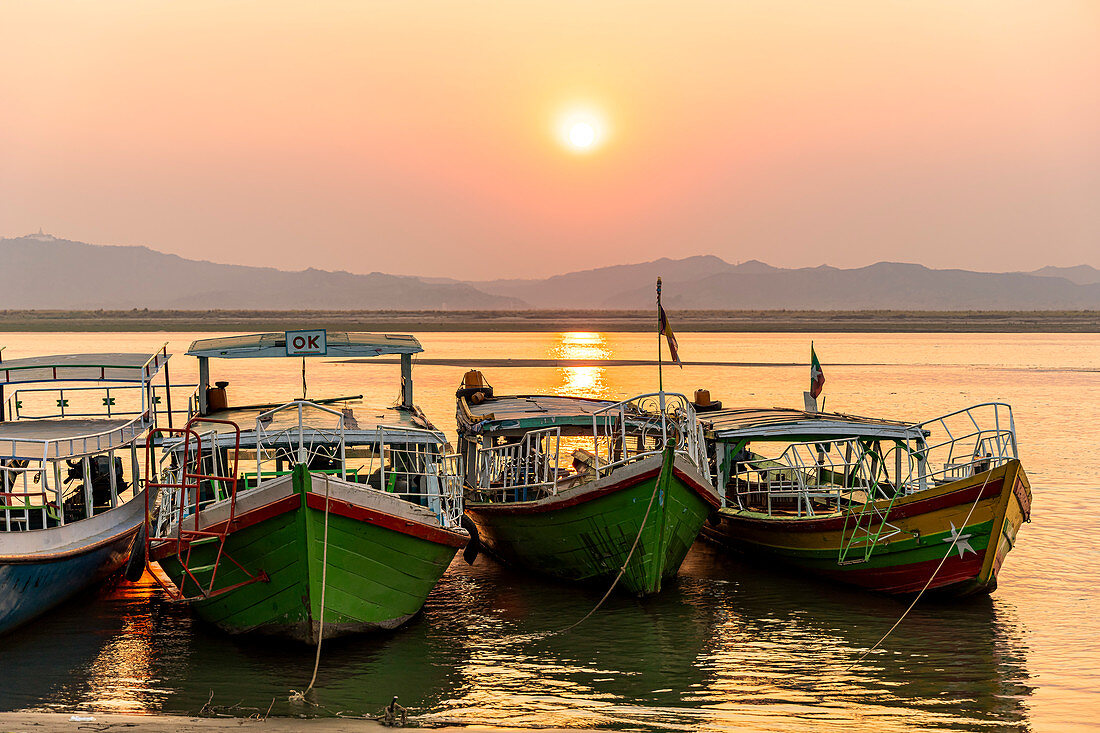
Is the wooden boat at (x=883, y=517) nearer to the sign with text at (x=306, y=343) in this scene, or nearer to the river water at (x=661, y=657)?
the river water at (x=661, y=657)

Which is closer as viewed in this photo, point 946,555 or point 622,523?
point 946,555

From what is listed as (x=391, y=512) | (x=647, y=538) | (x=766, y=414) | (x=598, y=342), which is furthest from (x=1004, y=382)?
(x=598, y=342)

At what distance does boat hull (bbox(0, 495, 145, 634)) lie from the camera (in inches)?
529

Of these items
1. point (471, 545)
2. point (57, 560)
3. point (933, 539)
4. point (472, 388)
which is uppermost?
point (472, 388)

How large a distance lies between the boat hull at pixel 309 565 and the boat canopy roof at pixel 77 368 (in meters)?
5.17

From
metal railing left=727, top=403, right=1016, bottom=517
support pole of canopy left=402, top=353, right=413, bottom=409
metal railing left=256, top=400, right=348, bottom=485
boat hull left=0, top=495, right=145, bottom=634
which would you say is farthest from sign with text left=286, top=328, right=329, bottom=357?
metal railing left=727, top=403, right=1016, bottom=517

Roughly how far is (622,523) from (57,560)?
26.5 feet

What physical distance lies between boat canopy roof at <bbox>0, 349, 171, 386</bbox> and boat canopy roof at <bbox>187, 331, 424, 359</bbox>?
Result: 32.2 inches

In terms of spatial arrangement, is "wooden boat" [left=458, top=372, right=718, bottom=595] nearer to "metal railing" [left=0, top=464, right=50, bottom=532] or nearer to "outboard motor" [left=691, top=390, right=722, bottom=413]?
"outboard motor" [left=691, top=390, right=722, bottom=413]

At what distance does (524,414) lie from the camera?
18.7 meters

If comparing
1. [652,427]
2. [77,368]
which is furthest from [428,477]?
[77,368]

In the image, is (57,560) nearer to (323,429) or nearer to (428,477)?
(323,429)

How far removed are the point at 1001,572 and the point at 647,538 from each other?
22.7 feet

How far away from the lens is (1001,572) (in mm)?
18000
